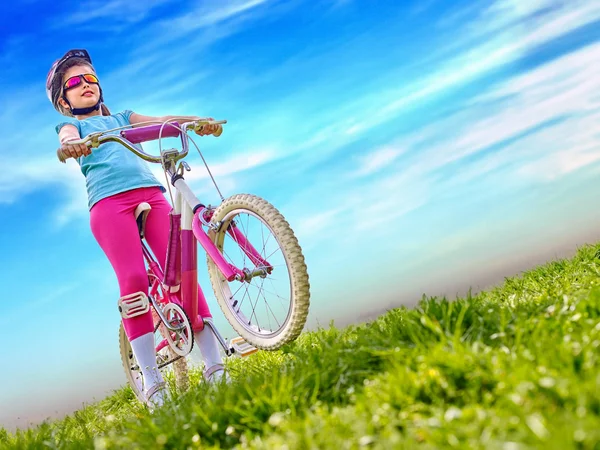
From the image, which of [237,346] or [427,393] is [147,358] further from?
[427,393]

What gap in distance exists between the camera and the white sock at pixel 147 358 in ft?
16.8

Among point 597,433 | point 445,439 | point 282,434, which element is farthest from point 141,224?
point 597,433

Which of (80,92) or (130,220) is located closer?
(130,220)

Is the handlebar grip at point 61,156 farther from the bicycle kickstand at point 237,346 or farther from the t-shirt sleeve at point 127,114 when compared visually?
the bicycle kickstand at point 237,346

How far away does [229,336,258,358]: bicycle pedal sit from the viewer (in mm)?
4832

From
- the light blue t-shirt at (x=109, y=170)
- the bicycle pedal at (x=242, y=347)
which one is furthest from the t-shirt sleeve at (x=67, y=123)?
the bicycle pedal at (x=242, y=347)

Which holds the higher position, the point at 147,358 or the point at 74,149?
the point at 74,149

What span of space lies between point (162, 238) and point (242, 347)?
124 centimetres

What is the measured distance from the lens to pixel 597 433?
193cm

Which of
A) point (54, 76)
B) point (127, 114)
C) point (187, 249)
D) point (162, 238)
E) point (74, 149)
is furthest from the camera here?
point (127, 114)

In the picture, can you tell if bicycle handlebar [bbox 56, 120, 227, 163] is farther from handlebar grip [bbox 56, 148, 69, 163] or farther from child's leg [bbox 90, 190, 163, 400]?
child's leg [bbox 90, 190, 163, 400]

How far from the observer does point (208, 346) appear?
5.21 m

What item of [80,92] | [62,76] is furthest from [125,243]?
[62,76]

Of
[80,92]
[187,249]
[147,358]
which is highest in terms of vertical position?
[80,92]
